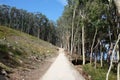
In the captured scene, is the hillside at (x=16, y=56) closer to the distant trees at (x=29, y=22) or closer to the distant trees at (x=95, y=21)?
the distant trees at (x=95, y=21)

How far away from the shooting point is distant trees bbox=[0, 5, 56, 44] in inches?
6806

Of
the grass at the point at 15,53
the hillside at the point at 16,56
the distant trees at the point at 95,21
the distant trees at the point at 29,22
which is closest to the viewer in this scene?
the distant trees at the point at 95,21

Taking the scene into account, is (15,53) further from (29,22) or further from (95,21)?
(29,22)

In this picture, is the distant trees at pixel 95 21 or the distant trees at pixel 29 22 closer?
the distant trees at pixel 95 21

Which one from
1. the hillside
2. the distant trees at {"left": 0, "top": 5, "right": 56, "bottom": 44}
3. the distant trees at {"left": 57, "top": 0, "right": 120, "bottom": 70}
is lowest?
the hillside

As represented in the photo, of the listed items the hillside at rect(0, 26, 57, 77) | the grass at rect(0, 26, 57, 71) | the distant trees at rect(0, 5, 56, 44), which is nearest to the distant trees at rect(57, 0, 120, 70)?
the hillside at rect(0, 26, 57, 77)

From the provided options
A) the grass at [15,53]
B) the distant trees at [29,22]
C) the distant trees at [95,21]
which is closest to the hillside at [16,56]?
the grass at [15,53]

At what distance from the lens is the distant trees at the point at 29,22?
173m

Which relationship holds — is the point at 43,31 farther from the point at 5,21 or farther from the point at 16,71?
the point at 16,71

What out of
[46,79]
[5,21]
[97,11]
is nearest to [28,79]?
[46,79]

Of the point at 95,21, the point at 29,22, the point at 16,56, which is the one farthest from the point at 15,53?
the point at 29,22

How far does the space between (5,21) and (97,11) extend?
14252cm

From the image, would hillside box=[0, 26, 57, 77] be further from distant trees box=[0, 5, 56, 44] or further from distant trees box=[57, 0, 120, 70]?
distant trees box=[0, 5, 56, 44]

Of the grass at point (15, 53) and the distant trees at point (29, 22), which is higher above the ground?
the distant trees at point (29, 22)
